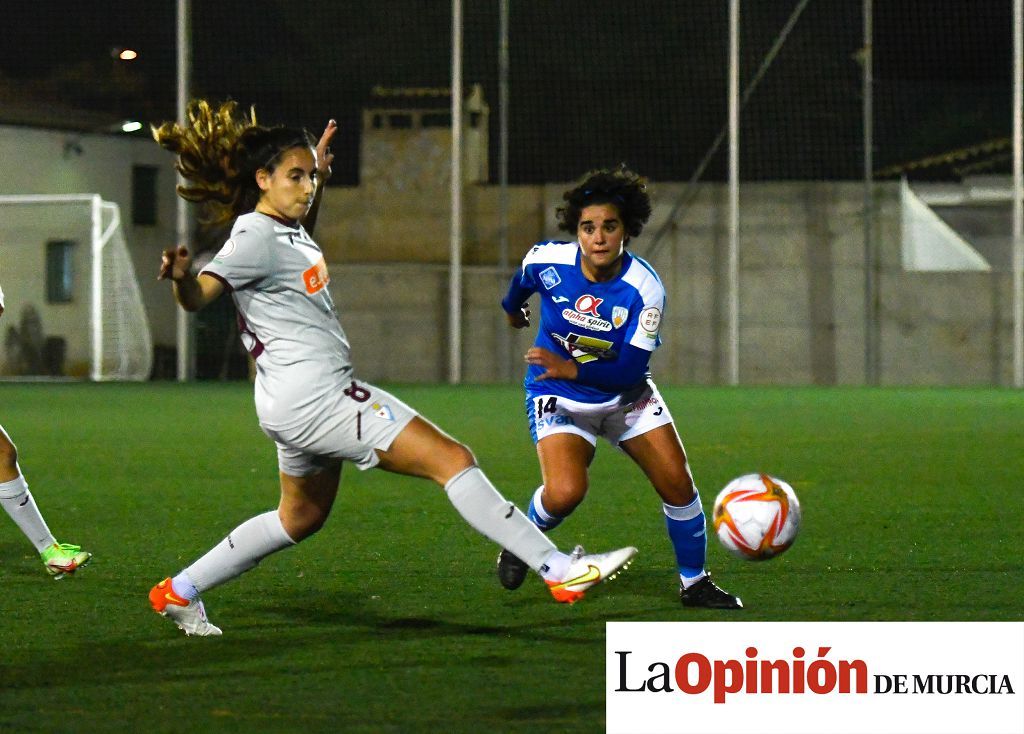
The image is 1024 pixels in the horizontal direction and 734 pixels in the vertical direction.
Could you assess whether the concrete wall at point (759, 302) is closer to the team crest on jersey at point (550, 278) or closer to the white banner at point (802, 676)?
the team crest on jersey at point (550, 278)

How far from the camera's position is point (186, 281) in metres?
4.73

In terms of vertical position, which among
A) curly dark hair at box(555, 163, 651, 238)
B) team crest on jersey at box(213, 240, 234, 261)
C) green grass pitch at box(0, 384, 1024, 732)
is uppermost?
curly dark hair at box(555, 163, 651, 238)

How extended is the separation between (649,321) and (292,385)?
1514 millimetres

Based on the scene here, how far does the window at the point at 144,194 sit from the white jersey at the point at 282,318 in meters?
29.0

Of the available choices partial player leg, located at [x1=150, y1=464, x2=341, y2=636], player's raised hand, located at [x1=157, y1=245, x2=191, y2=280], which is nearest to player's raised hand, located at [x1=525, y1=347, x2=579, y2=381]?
partial player leg, located at [x1=150, y1=464, x2=341, y2=636]

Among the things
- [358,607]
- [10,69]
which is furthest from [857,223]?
[358,607]

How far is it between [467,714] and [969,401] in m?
16.9

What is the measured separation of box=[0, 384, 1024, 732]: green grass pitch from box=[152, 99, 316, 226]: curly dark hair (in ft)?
4.57

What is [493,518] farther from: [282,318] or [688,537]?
[688,537]

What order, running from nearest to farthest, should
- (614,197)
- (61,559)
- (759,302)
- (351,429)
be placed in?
(351,429)
(614,197)
(61,559)
(759,302)

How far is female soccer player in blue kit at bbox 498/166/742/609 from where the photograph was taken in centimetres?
596

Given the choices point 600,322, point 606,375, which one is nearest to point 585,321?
point 600,322

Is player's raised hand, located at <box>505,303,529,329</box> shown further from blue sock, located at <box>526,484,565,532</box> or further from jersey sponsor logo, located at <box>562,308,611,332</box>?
blue sock, located at <box>526,484,565,532</box>

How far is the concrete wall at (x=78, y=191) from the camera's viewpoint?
2634 cm
